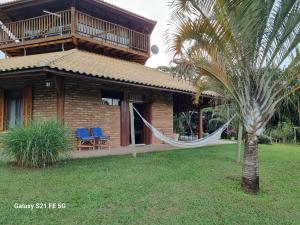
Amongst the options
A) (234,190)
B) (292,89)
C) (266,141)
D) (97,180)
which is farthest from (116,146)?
(266,141)

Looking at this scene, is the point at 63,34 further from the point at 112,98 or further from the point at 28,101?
the point at 28,101

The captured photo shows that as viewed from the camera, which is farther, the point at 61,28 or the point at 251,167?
the point at 61,28

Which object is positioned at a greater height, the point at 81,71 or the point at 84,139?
the point at 81,71

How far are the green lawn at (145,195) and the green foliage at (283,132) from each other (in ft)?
39.9

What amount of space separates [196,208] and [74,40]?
32.8ft

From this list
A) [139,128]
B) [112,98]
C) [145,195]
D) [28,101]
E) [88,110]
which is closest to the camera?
[145,195]

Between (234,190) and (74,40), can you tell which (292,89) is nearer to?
(234,190)

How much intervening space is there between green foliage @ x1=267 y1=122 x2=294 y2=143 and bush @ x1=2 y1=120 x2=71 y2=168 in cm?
1584

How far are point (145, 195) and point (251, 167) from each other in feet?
6.81

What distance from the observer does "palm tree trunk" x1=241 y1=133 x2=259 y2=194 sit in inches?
208

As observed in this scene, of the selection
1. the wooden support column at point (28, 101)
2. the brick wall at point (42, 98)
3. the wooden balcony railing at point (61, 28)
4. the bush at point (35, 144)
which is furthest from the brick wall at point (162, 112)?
the bush at point (35, 144)

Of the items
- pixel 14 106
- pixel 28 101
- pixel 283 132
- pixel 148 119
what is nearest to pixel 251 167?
pixel 28 101

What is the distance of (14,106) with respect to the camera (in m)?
10.9

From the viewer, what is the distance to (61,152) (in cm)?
724
